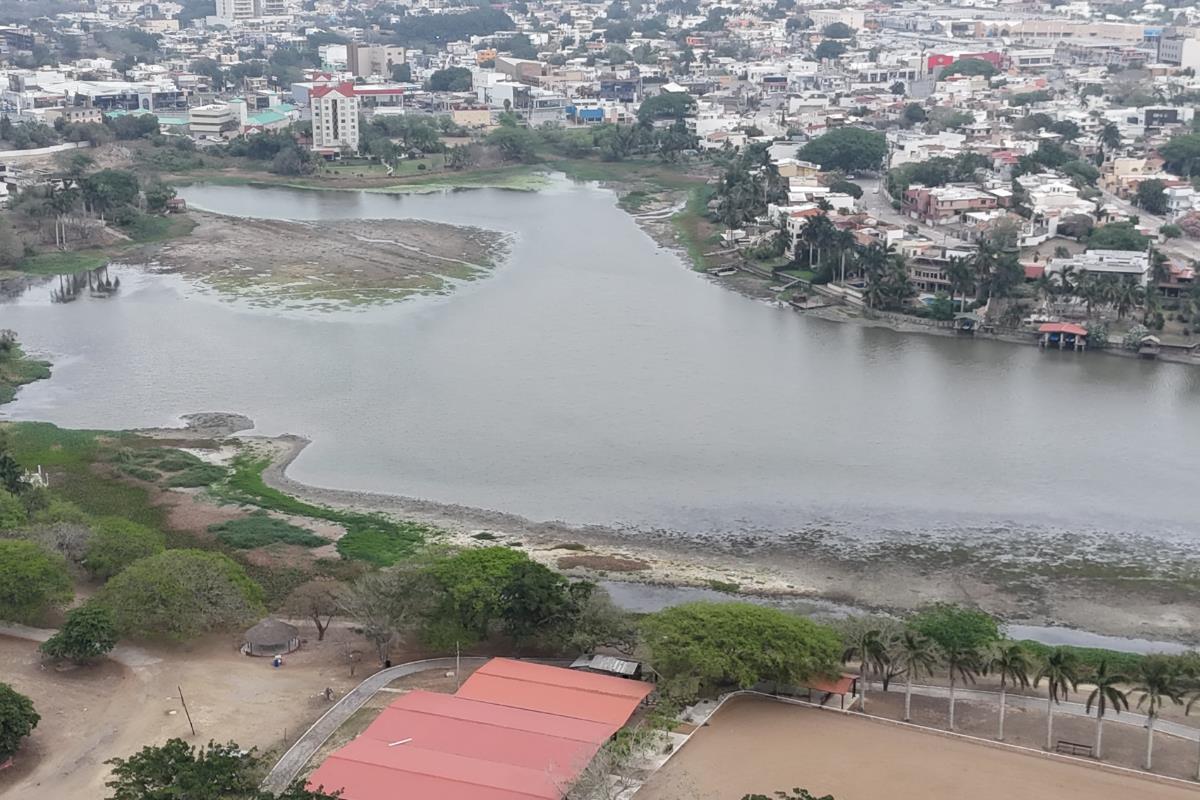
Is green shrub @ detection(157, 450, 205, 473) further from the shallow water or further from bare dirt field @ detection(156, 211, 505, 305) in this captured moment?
bare dirt field @ detection(156, 211, 505, 305)

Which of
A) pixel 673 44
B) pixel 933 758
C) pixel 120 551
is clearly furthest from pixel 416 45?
pixel 933 758

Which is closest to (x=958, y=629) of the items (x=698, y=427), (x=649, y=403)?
(x=698, y=427)

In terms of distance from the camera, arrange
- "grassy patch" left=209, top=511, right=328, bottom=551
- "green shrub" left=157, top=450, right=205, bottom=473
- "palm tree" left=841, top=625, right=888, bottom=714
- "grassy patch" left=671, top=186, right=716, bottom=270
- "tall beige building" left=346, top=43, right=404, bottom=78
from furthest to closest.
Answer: "tall beige building" left=346, top=43, right=404, bottom=78
"grassy patch" left=671, top=186, right=716, bottom=270
"green shrub" left=157, top=450, right=205, bottom=473
"grassy patch" left=209, top=511, right=328, bottom=551
"palm tree" left=841, top=625, right=888, bottom=714

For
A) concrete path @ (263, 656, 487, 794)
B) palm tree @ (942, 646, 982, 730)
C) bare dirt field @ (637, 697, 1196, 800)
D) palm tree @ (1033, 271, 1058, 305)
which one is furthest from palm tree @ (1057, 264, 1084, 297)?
concrete path @ (263, 656, 487, 794)

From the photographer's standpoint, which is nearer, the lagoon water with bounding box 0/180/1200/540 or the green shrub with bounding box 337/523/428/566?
the green shrub with bounding box 337/523/428/566

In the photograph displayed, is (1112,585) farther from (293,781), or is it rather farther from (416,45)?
(416,45)

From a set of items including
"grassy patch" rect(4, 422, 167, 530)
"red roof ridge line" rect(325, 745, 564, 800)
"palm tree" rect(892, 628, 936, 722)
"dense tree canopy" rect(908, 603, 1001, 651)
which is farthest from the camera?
"grassy patch" rect(4, 422, 167, 530)
